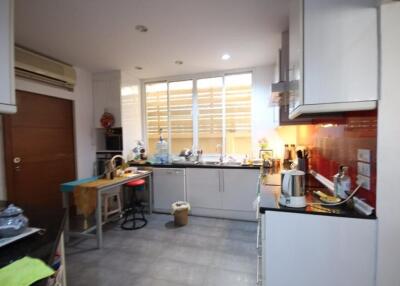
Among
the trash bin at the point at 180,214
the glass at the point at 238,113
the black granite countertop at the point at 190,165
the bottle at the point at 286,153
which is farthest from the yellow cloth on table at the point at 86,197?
the bottle at the point at 286,153

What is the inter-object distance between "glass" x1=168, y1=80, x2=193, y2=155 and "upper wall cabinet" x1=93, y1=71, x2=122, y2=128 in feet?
3.15

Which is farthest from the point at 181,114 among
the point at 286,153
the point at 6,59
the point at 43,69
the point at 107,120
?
the point at 6,59

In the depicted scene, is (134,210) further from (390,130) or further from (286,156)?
(390,130)

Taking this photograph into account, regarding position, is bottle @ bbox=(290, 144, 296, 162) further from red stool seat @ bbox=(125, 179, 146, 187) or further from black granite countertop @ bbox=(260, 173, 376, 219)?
red stool seat @ bbox=(125, 179, 146, 187)

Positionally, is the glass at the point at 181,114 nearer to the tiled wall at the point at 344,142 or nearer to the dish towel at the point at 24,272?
the tiled wall at the point at 344,142

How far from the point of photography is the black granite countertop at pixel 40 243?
0.85 metres

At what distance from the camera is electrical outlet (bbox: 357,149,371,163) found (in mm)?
1205

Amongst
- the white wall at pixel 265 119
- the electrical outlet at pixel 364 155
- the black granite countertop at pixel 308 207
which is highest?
the white wall at pixel 265 119

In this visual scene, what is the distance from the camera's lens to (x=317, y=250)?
124 cm

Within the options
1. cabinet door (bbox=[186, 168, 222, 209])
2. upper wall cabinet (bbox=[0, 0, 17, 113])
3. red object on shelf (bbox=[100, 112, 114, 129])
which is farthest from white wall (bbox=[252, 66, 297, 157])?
upper wall cabinet (bbox=[0, 0, 17, 113])

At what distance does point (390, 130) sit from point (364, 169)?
288 millimetres

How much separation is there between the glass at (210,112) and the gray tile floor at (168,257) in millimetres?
1502

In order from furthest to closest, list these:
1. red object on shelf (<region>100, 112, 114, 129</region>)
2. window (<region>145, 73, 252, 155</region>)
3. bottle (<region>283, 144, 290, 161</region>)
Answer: window (<region>145, 73, 252, 155</region>) < red object on shelf (<region>100, 112, 114, 129</region>) < bottle (<region>283, 144, 290, 161</region>)

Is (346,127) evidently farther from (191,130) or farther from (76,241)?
(76,241)
